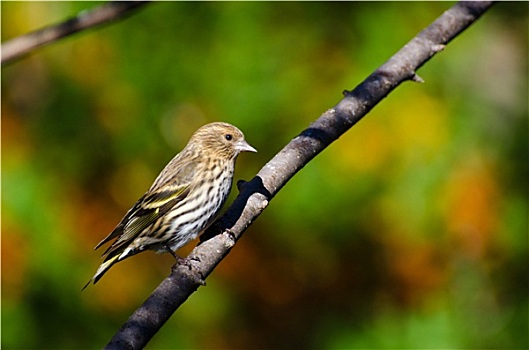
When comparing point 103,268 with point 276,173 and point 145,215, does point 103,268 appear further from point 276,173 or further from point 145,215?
point 276,173

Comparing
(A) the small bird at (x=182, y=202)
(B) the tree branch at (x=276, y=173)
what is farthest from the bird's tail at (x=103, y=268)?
(B) the tree branch at (x=276, y=173)

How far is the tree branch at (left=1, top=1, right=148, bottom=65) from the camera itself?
4.25 metres

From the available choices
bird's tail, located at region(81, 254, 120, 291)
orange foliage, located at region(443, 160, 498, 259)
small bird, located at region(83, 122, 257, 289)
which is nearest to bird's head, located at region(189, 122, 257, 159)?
small bird, located at region(83, 122, 257, 289)

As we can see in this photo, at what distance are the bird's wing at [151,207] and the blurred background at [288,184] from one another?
1421 mm

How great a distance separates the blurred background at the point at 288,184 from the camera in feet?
22.0

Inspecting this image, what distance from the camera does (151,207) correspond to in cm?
530

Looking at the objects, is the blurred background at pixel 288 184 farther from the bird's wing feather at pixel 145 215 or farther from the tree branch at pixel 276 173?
the tree branch at pixel 276 173

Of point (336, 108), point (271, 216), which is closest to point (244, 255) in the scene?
point (271, 216)

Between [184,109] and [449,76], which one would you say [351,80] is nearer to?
[449,76]

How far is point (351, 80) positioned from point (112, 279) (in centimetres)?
214

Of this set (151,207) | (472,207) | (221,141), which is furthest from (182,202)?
(472,207)

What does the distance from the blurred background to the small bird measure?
1.20 metres

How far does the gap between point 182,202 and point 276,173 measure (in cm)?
105

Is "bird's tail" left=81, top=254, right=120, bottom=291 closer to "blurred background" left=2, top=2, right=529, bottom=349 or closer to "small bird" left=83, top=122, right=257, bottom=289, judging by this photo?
"small bird" left=83, top=122, right=257, bottom=289
